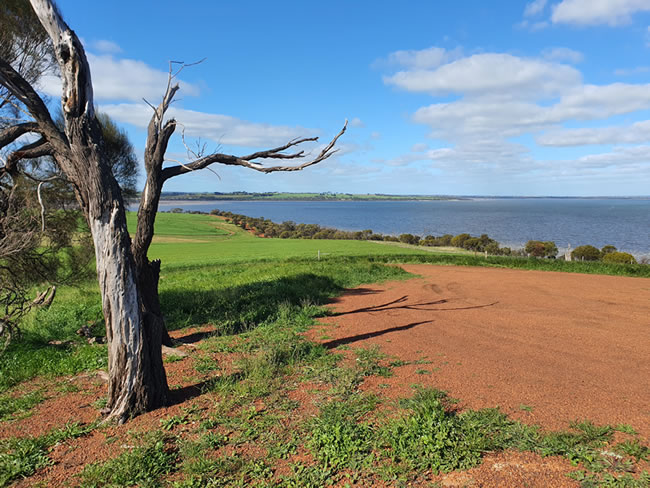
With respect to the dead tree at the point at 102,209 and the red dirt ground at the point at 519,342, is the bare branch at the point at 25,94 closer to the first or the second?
the dead tree at the point at 102,209

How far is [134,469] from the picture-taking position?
13.5 feet

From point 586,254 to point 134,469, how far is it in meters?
37.5

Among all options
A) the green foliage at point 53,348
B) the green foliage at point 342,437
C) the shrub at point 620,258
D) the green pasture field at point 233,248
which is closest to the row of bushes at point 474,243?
the shrub at point 620,258

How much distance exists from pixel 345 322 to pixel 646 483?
7502 millimetres

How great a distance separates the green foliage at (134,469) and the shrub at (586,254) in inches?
1390

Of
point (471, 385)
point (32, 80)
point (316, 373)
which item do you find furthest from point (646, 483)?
point (32, 80)

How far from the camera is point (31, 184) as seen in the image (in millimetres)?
10430

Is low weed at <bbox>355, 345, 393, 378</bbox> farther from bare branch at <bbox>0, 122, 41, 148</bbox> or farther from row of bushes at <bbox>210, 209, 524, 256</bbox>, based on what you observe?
row of bushes at <bbox>210, 209, 524, 256</bbox>

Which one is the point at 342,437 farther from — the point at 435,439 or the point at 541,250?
the point at 541,250

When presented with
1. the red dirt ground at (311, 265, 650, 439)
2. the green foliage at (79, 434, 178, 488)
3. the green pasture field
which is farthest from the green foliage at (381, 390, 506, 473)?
the green pasture field

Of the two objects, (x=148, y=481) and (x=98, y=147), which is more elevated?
(x=98, y=147)

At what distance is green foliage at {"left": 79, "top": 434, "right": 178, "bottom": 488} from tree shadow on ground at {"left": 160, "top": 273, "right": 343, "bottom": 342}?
4885mm

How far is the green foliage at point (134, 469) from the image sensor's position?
395cm

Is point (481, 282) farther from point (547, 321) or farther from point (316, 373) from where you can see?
point (316, 373)
